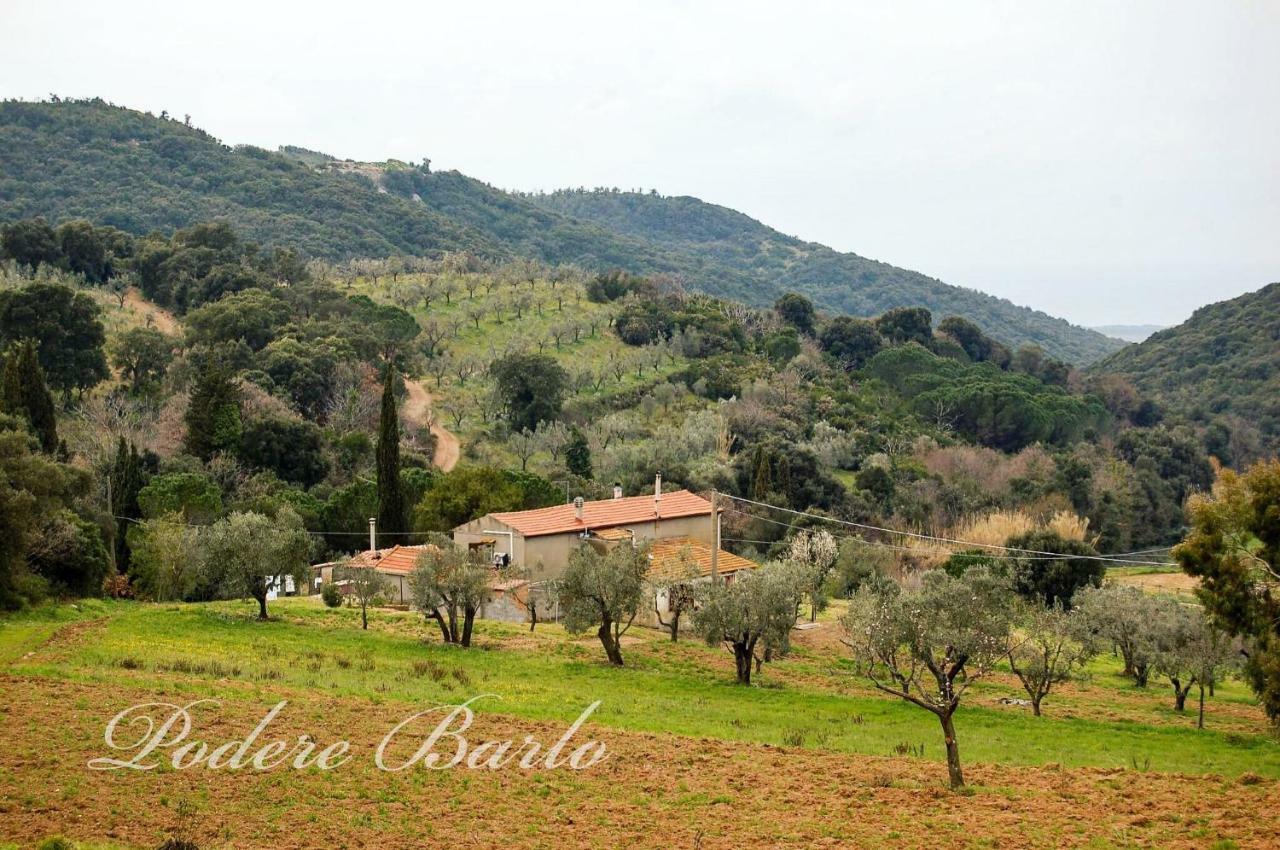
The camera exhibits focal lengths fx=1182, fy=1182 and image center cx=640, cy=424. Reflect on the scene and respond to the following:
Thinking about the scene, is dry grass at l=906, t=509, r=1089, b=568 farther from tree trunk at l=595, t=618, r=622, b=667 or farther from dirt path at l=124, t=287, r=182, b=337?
dirt path at l=124, t=287, r=182, b=337

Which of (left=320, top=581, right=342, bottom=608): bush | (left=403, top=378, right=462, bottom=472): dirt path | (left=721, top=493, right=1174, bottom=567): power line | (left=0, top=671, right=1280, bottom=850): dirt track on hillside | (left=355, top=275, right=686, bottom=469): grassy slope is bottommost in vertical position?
(left=0, top=671, right=1280, bottom=850): dirt track on hillside

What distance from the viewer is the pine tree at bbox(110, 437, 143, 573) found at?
43.8 metres

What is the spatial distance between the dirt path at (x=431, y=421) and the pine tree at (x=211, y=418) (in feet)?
37.3

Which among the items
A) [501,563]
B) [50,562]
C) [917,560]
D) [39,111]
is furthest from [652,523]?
[39,111]

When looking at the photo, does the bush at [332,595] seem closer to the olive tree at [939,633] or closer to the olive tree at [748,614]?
the olive tree at [748,614]

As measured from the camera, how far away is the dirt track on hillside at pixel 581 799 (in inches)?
548

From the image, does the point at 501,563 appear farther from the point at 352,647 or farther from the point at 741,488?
the point at 741,488

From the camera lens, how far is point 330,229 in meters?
136

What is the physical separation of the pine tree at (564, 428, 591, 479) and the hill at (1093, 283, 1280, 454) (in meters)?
59.0

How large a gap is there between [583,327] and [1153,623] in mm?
62810

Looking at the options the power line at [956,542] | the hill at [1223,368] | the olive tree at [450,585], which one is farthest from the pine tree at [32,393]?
the hill at [1223,368]

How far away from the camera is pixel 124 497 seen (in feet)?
145

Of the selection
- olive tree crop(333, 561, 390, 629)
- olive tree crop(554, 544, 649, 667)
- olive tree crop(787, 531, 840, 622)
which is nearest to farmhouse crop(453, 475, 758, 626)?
olive tree crop(787, 531, 840, 622)

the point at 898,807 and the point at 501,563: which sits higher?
the point at 501,563
